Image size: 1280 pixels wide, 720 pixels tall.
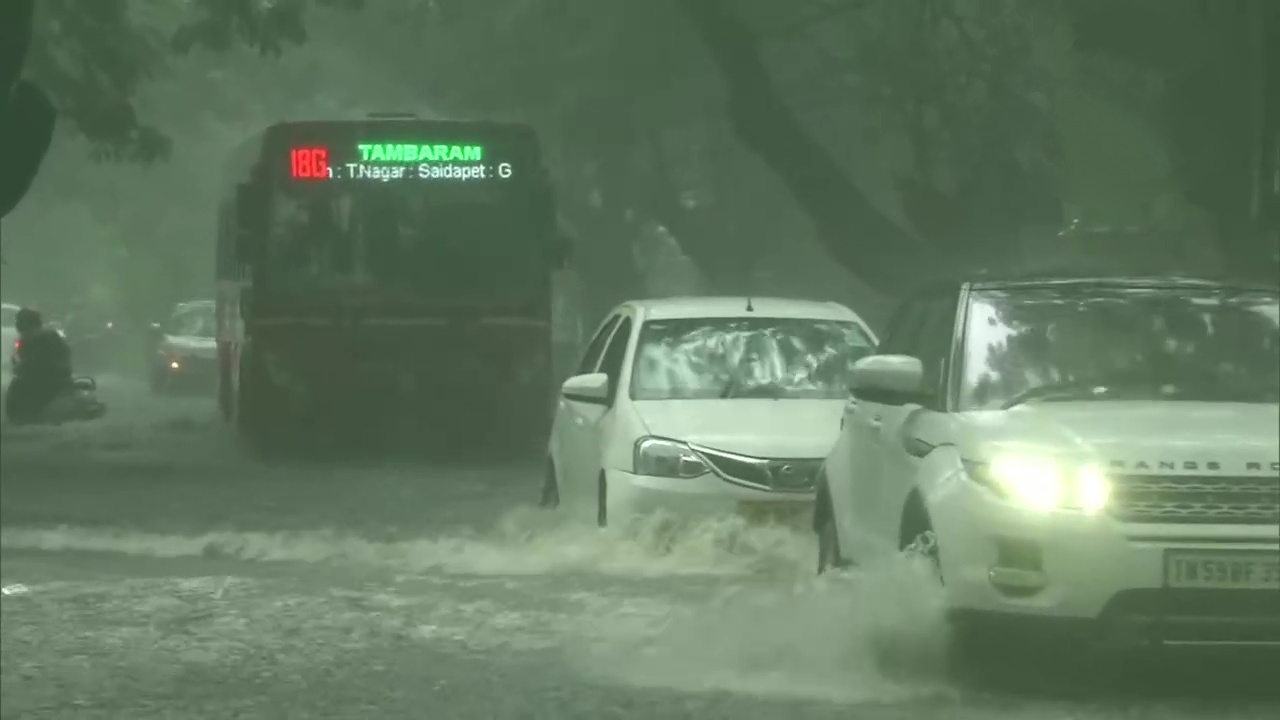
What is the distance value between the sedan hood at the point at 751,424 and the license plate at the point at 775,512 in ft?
0.79

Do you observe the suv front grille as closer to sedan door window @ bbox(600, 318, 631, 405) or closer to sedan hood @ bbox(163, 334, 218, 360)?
sedan door window @ bbox(600, 318, 631, 405)

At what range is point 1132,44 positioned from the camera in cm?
1883

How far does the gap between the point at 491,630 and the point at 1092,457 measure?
326 centimetres

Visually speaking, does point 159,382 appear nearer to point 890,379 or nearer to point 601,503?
point 601,503

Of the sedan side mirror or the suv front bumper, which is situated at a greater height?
the sedan side mirror

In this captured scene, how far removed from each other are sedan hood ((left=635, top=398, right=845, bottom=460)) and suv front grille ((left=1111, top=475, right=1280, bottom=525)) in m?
4.25

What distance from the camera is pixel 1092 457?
8.66 m

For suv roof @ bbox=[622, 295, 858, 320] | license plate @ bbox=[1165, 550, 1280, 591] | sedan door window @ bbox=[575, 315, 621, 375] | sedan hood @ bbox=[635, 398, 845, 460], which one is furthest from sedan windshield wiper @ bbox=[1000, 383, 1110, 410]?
sedan door window @ bbox=[575, 315, 621, 375]

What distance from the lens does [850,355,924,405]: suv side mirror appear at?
31.4ft

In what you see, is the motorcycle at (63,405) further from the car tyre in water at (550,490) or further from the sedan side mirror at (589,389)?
the sedan side mirror at (589,389)

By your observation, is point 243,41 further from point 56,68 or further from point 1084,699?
point 1084,699

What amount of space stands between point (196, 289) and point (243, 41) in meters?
34.4

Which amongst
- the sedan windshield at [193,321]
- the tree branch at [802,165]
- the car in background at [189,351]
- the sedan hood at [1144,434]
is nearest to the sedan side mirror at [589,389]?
the sedan hood at [1144,434]

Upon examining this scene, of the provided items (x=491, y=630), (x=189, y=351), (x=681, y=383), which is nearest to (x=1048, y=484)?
(x=491, y=630)
